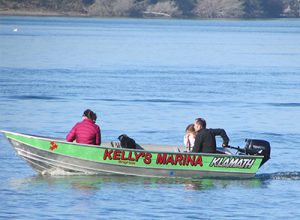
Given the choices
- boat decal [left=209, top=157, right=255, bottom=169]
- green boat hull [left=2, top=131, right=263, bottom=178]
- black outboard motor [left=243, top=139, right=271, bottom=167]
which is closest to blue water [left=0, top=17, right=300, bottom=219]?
green boat hull [left=2, top=131, right=263, bottom=178]

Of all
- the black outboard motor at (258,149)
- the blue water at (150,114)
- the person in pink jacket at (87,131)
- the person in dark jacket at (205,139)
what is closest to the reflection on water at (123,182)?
the blue water at (150,114)

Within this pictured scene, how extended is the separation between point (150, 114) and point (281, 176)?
13247mm

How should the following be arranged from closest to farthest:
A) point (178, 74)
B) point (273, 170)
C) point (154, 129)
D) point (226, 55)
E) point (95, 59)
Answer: point (273, 170) < point (154, 129) < point (178, 74) < point (95, 59) < point (226, 55)

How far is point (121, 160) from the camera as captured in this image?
75.2 feet

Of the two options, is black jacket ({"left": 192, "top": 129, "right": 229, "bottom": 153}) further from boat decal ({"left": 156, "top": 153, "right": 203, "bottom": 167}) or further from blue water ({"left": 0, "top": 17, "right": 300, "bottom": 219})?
blue water ({"left": 0, "top": 17, "right": 300, "bottom": 219})

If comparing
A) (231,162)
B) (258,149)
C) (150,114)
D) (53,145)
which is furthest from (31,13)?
(231,162)

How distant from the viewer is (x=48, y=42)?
313 feet

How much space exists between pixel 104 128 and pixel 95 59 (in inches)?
1632

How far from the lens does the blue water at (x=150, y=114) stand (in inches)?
829

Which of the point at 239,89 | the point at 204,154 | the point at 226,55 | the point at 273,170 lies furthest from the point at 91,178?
the point at 226,55

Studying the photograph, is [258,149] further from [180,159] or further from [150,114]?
[150,114]

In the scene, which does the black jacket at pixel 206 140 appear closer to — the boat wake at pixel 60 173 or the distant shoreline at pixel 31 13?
the boat wake at pixel 60 173

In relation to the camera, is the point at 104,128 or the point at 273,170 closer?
the point at 273,170

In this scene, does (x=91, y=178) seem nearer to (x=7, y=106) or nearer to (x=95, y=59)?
(x=7, y=106)
